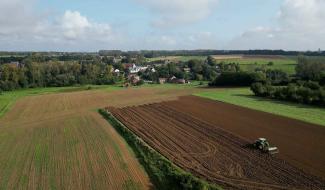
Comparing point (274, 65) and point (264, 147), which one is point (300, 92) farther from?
point (274, 65)

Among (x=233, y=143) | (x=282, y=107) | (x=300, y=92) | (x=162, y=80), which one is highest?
(x=300, y=92)

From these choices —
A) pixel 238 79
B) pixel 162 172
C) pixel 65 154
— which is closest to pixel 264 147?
pixel 162 172

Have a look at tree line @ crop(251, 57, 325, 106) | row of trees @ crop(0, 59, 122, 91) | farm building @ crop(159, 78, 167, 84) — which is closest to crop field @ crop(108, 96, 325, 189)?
tree line @ crop(251, 57, 325, 106)

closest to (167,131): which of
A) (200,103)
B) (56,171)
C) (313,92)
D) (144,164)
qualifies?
(144,164)

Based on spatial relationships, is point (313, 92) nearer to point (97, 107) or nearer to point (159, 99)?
point (159, 99)

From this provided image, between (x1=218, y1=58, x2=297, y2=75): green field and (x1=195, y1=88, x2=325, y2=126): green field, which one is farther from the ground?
(x1=218, y1=58, x2=297, y2=75): green field

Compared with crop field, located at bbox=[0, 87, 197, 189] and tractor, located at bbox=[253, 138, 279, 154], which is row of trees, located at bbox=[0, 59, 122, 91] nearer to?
crop field, located at bbox=[0, 87, 197, 189]
